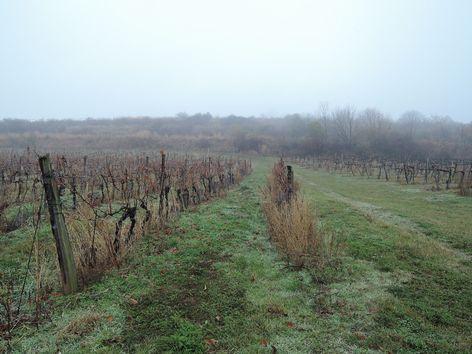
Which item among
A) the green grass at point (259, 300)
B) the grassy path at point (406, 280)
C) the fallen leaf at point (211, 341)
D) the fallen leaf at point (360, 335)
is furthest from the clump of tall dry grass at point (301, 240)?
the fallen leaf at point (211, 341)

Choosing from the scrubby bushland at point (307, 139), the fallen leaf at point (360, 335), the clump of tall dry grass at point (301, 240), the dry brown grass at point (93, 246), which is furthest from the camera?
the scrubby bushland at point (307, 139)

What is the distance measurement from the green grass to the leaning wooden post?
0.25 m

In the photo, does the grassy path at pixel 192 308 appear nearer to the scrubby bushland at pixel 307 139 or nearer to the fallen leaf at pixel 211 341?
the fallen leaf at pixel 211 341

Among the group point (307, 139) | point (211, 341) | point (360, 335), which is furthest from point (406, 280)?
point (307, 139)

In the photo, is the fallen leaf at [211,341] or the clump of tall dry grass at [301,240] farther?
the clump of tall dry grass at [301,240]

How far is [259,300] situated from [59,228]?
280 centimetres

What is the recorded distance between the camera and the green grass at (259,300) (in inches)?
138

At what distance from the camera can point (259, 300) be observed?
4434 millimetres

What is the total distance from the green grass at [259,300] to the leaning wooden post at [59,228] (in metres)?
0.25

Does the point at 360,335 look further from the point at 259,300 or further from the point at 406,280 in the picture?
the point at 406,280

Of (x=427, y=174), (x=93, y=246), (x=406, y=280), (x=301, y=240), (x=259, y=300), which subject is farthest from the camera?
(x=427, y=174)

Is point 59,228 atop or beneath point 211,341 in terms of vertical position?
atop

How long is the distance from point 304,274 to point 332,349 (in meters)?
1.93

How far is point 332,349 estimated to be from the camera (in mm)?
3416
